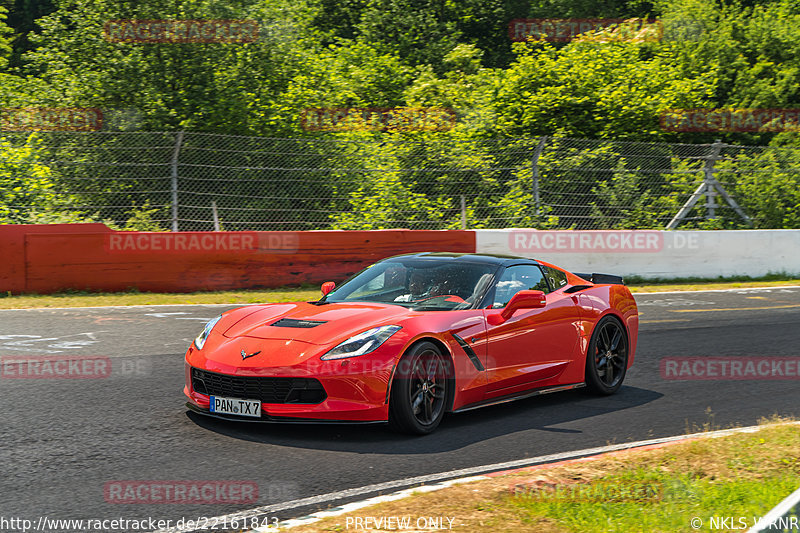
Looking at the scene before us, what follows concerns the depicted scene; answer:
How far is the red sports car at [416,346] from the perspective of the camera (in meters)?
5.86

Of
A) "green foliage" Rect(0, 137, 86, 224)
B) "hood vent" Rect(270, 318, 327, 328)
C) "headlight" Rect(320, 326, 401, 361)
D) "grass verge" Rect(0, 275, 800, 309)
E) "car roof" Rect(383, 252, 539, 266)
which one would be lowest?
"grass verge" Rect(0, 275, 800, 309)

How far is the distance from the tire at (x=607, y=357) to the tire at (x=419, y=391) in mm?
1959

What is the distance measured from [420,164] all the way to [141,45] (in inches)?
308

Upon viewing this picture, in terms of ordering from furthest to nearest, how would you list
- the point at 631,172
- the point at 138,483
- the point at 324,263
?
the point at 631,172 < the point at 324,263 < the point at 138,483

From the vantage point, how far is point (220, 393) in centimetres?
607

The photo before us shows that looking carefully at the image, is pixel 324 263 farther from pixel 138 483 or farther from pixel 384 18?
pixel 384 18

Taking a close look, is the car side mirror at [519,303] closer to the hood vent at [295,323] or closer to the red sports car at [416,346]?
the red sports car at [416,346]

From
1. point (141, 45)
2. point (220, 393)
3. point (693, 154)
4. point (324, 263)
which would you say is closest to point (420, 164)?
point (324, 263)

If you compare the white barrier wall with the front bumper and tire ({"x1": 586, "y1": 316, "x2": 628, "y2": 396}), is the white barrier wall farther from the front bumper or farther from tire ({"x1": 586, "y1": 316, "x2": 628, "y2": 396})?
the front bumper

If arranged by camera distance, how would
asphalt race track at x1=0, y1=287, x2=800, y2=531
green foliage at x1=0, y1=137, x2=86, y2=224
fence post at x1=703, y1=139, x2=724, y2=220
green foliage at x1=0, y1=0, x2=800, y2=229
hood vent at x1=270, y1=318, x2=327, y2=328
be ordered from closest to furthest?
asphalt race track at x1=0, y1=287, x2=800, y2=531 < hood vent at x1=270, y1=318, x2=327, y2=328 < green foliage at x1=0, y1=137, x2=86, y2=224 < green foliage at x1=0, y1=0, x2=800, y2=229 < fence post at x1=703, y1=139, x2=724, y2=220

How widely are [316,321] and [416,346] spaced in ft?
2.60

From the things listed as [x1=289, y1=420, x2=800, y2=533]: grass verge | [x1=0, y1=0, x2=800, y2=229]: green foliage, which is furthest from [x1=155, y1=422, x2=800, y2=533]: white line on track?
[x1=0, y1=0, x2=800, y2=229]: green foliage

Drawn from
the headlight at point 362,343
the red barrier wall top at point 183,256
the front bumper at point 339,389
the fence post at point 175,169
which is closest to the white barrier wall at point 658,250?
the red barrier wall top at point 183,256

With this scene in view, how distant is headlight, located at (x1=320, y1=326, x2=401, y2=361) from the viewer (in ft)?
19.4
